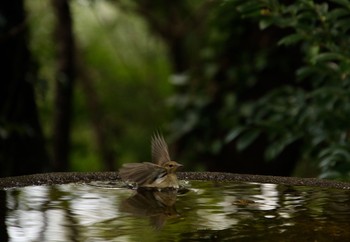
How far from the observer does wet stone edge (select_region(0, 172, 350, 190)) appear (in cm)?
273

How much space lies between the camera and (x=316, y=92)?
3.84 m

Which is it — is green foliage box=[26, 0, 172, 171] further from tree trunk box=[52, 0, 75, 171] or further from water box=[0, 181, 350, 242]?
water box=[0, 181, 350, 242]

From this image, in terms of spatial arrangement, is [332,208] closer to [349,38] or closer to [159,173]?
[159,173]

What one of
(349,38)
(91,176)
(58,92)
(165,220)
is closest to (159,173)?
(91,176)

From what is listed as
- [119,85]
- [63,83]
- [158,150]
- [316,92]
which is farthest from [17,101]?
[119,85]

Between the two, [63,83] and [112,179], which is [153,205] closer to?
[112,179]

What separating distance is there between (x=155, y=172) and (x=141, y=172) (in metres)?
0.06

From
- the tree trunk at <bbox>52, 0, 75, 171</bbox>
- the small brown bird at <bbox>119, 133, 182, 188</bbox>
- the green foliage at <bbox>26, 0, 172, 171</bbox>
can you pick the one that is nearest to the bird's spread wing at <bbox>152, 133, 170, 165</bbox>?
the small brown bird at <bbox>119, 133, 182, 188</bbox>

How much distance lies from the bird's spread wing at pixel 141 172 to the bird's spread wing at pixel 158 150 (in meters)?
0.08

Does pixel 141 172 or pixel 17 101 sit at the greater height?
pixel 17 101

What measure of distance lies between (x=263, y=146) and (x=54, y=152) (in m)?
1.48

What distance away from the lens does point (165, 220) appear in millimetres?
2137

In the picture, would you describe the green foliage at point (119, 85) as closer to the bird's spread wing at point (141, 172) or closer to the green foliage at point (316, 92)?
the green foliage at point (316, 92)

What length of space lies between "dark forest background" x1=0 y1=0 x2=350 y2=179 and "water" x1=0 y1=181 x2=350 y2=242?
97 centimetres
